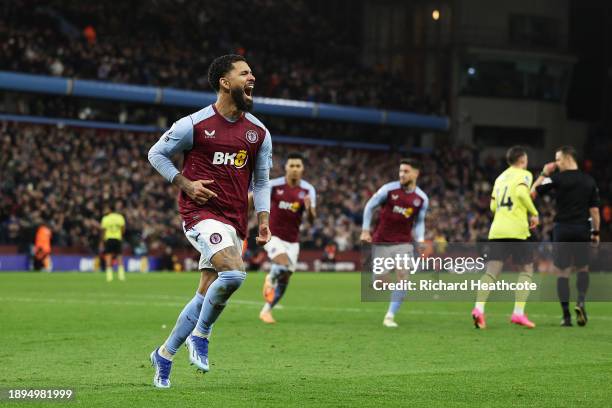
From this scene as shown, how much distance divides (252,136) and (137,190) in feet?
115

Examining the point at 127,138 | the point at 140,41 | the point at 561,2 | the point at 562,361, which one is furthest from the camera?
the point at 561,2

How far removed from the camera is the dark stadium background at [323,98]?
42125 mm

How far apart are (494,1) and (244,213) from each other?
56.9m

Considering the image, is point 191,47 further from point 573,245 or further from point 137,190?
point 573,245

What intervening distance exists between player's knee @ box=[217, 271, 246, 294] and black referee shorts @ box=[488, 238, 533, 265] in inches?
311

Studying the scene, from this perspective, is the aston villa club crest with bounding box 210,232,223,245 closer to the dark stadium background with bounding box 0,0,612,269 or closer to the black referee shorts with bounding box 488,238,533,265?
the black referee shorts with bounding box 488,238,533,265

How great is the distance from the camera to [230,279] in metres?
8.75

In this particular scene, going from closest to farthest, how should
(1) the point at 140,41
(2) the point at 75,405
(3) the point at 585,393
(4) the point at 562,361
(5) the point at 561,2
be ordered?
(2) the point at 75,405 < (3) the point at 585,393 < (4) the point at 562,361 < (1) the point at 140,41 < (5) the point at 561,2

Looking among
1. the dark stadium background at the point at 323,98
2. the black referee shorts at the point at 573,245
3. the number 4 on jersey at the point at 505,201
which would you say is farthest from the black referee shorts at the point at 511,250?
the dark stadium background at the point at 323,98

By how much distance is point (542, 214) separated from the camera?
171ft

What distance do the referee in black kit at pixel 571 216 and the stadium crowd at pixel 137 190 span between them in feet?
71.6

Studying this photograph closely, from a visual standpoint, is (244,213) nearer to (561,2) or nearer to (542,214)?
(542,214)

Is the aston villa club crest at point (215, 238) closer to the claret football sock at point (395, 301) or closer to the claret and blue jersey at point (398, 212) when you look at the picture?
the claret football sock at point (395, 301)

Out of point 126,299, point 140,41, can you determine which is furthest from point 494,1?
point 126,299
